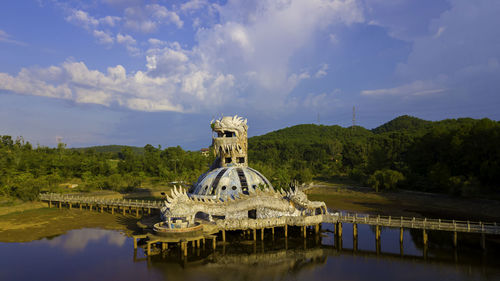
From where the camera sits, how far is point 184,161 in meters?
89.1

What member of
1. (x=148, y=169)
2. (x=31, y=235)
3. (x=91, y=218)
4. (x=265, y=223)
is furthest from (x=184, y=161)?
(x=265, y=223)

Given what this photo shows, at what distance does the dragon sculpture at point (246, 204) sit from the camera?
29.5 meters

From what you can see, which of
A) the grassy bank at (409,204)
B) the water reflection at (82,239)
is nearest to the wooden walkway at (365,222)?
the water reflection at (82,239)

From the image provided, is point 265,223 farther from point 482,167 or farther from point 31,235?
point 482,167

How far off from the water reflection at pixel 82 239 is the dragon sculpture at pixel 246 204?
683 centimetres

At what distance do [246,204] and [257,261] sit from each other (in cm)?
592

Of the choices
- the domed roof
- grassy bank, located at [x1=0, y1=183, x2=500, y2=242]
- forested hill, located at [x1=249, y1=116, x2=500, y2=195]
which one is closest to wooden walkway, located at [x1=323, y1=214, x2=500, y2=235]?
the domed roof

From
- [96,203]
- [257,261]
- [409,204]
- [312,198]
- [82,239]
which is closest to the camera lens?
[257,261]

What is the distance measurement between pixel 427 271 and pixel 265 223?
541 inches

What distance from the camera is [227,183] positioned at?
3369cm

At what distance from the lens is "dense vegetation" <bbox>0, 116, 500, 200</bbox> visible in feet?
160

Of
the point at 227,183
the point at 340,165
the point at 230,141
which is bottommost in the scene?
the point at 227,183

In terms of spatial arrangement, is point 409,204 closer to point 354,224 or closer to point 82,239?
point 354,224

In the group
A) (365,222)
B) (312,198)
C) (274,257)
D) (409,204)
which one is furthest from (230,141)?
(409,204)
